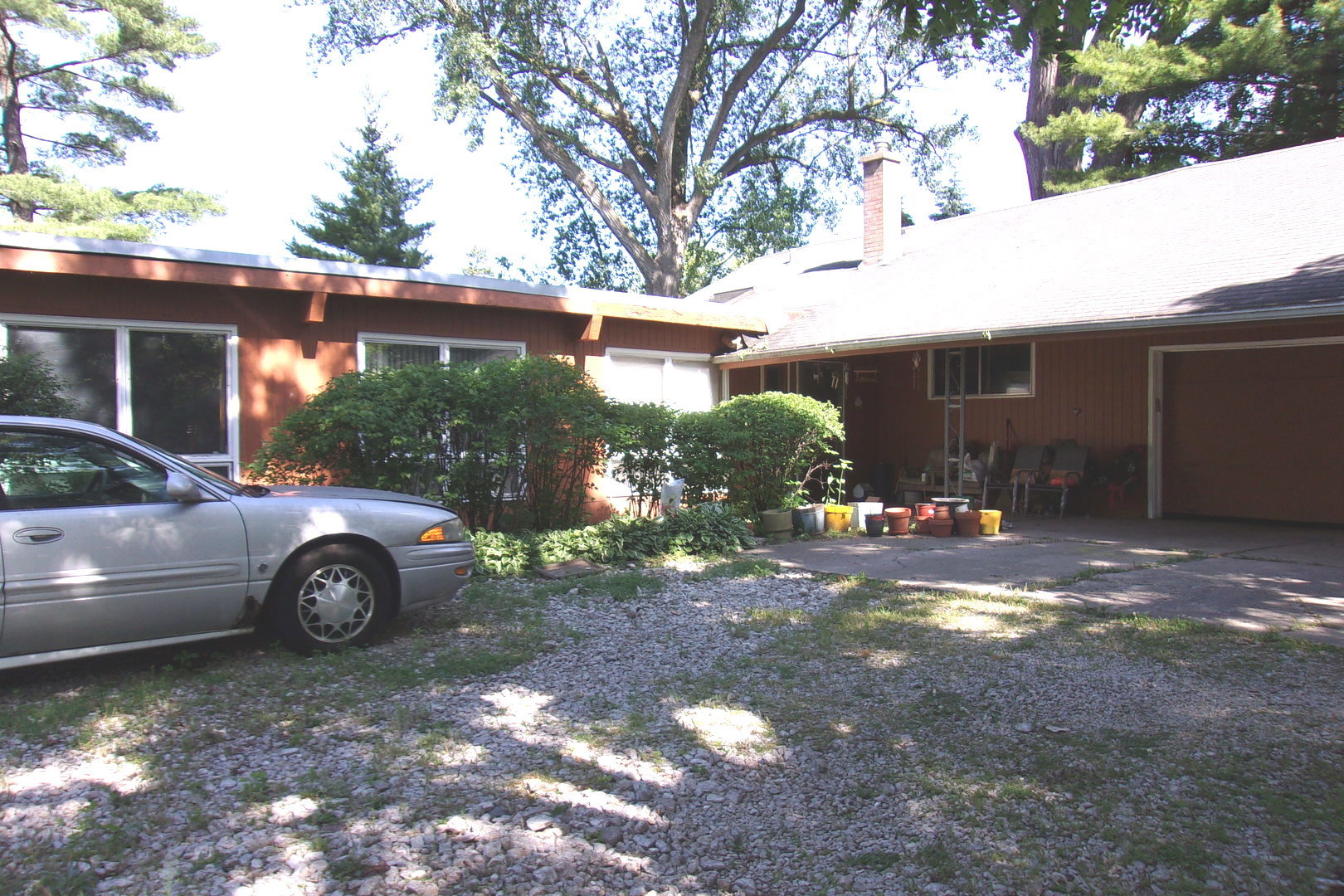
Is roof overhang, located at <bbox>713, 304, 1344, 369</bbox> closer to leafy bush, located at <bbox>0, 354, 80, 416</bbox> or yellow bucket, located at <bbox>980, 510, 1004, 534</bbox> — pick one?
yellow bucket, located at <bbox>980, 510, 1004, 534</bbox>

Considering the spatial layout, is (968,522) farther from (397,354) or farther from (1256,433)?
(397,354)

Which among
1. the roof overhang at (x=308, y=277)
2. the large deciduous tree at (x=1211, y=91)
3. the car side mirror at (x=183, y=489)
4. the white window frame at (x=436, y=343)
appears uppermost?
the large deciduous tree at (x=1211, y=91)

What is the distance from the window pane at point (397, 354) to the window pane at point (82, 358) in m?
2.48

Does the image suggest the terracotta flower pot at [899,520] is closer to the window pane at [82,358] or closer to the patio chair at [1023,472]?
the patio chair at [1023,472]

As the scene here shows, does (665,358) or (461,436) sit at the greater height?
(665,358)

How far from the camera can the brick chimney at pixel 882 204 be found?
53.5 ft

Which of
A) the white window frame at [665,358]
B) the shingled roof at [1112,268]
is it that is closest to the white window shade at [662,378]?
the white window frame at [665,358]

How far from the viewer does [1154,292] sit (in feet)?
32.6

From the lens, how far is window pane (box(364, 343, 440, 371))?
10289 mm

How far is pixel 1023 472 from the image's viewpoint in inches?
492

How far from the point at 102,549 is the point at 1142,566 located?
7.90m

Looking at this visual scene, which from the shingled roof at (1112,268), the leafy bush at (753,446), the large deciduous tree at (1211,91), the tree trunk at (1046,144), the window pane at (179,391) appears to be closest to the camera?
A: the window pane at (179,391)

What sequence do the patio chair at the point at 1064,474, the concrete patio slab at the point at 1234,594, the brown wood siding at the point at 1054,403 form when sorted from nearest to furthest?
the concrete patio slab at the point at 1234,594 → the brown wood siding at the point at 1054,403 → the patio chair at the point at 1064,474

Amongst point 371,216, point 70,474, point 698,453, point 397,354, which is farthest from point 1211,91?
point 371,216
